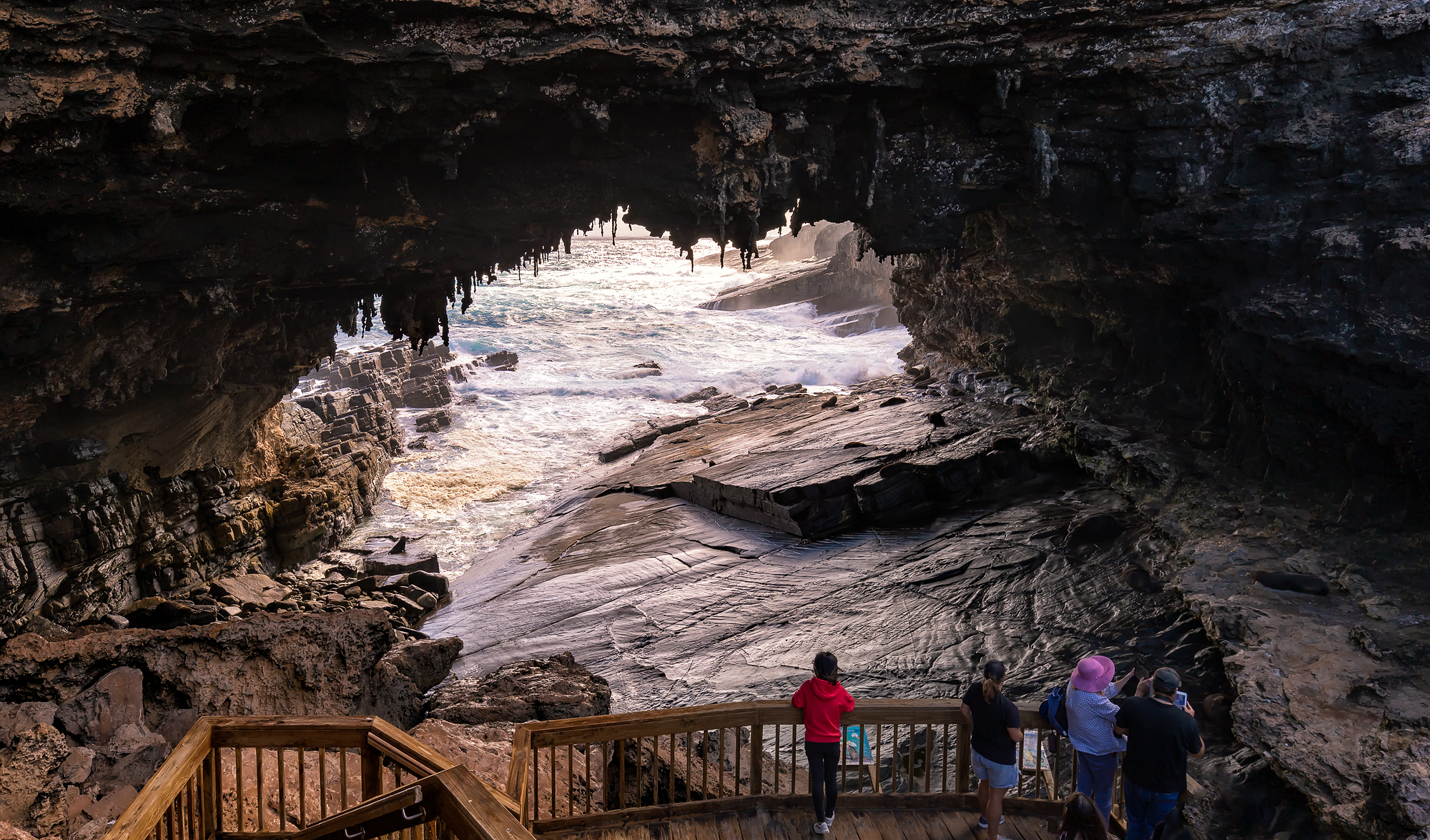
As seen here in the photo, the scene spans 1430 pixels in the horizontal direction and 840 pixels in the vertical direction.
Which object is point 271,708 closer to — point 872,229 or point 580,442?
point 872,229

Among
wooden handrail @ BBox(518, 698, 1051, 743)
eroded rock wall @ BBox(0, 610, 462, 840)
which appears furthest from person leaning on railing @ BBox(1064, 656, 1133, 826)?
eroded rock wall @ BBox(0, 610, 462, 840)

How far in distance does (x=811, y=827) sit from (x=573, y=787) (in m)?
1.63

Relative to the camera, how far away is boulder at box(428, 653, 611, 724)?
7.58 m

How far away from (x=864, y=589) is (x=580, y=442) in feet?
48.3

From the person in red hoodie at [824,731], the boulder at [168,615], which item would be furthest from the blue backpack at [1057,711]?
the boulder at [168,615]

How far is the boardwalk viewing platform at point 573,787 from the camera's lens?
10.9 feet

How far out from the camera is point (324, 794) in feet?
13.7

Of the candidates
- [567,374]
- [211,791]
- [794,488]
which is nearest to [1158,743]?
[211,791]

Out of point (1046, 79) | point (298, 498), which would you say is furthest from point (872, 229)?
point (298, 498)

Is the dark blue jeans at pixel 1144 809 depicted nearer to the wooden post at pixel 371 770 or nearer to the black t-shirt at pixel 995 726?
the black t-shirt at pixel 995 726

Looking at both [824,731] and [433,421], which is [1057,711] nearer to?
[824,731]

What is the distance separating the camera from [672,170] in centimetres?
1047

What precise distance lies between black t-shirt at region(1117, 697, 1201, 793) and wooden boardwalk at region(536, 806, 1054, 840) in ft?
2.50

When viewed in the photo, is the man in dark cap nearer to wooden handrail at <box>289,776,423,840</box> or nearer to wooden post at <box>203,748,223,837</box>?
wooden handrail at <box>289,776,423,840</box>
